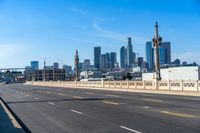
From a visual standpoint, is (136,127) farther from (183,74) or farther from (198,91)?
(183,74)

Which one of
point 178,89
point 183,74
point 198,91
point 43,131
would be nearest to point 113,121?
point 43,131

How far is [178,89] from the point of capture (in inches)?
1679

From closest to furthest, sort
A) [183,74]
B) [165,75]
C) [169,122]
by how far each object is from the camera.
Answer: [169,122] → [183,74] → [165,75]

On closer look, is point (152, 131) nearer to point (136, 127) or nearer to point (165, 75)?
point (136, 127)

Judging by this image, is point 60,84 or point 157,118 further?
point 60,84

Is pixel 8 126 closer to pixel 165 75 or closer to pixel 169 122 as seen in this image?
pixel 169 122

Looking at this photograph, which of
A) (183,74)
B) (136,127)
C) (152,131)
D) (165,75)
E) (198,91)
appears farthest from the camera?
(165,75)

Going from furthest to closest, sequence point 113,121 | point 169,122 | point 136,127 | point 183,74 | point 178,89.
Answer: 1. point 183,74
2. point 178,89
3. point 113,121
4. point 169,122
5. point 136,127

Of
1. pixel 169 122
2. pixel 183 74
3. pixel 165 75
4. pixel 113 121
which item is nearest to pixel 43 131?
pixel 113 121

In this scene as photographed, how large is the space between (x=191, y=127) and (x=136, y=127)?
6.43 feet

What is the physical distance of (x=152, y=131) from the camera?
12711mm

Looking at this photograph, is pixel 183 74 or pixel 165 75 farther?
pixel 165 75

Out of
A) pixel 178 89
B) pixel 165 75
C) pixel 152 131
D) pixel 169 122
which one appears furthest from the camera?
pixel 165 75

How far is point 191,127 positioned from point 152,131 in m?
1.54
